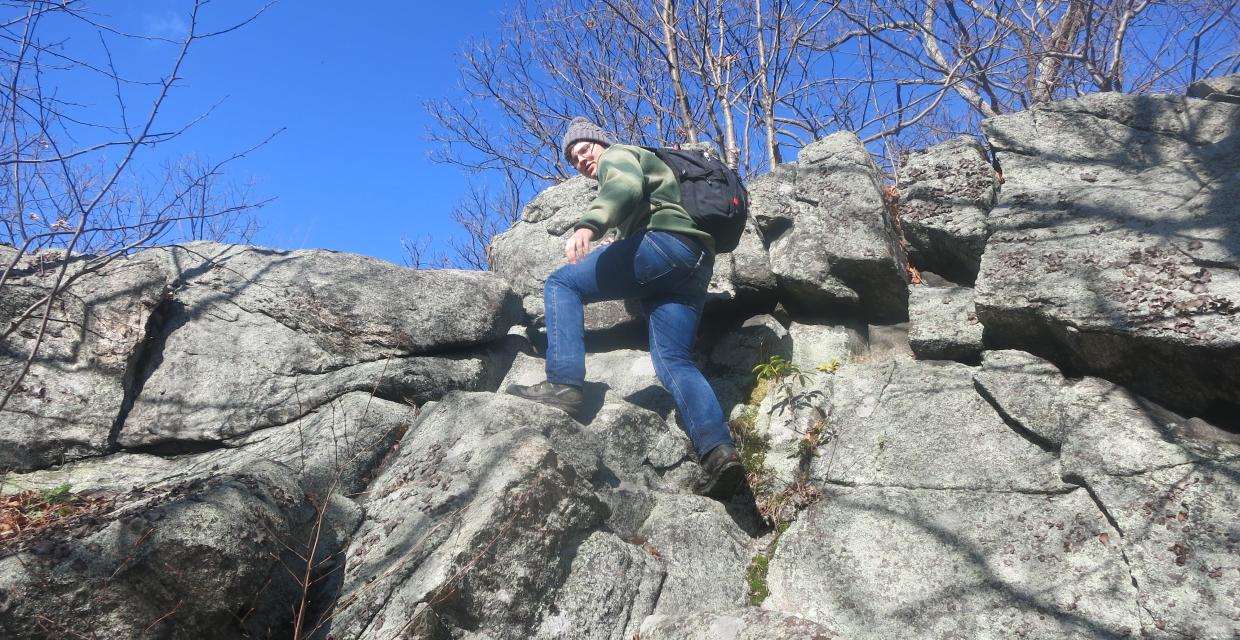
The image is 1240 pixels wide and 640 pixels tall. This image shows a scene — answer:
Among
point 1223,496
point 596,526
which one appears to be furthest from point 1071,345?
point 596,526

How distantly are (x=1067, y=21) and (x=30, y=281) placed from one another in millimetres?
10998

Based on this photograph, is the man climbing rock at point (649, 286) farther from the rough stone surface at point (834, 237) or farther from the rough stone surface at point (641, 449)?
the rough stone surface at point (834, 237)

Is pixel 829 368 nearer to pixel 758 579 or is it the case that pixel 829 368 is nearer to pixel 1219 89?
pixel 758 579

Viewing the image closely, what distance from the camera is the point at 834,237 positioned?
18.6 feet

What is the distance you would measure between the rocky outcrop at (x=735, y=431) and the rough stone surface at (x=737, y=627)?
0.06ft

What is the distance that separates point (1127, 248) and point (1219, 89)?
7.61 ft

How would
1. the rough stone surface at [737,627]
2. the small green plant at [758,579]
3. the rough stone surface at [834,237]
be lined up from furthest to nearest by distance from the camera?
1. the rough stone surface at [834,237]
2. the small green plant at [758,579]
3. the rough stone surface at [737,627]

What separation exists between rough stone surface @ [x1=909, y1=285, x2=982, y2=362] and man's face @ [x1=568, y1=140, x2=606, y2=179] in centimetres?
233

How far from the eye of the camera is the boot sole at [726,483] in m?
4.17

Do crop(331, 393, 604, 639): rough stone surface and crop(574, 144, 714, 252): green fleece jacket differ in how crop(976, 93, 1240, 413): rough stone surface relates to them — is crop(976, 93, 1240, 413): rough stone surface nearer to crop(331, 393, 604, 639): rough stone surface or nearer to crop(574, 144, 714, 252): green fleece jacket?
crop(574, 144, 714, 252): green fleece jacket

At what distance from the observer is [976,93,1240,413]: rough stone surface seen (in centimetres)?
396

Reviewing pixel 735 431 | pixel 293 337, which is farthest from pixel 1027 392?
pixel 293 337

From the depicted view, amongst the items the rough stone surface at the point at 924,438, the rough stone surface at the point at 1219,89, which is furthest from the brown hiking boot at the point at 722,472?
the rough stone surface at the point at 1219,89

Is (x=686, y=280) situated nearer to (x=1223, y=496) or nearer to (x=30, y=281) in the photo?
(x=1223, y=496)
